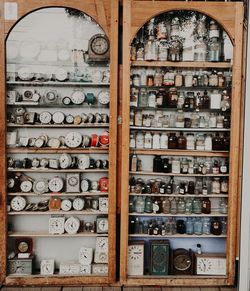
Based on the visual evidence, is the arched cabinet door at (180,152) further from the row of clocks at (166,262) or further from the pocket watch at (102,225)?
the pocket watch at (102,225)

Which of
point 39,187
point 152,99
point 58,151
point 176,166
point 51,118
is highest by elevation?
point 152,99

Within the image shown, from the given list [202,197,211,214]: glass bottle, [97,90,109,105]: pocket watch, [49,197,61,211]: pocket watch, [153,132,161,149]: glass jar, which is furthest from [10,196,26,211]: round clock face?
Result: [202,197,211,214]: glass bottle

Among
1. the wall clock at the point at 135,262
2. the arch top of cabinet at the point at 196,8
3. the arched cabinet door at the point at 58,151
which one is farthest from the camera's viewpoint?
the wall clock at the point at 135,262

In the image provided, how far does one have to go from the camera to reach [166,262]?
15.3 feet

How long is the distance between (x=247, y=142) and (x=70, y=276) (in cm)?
200

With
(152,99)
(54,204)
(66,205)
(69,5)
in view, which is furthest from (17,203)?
(69,5)

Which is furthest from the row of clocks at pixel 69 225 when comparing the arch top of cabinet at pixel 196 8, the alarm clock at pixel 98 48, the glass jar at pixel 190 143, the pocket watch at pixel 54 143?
the arch top of cabinet at pixel 196 8

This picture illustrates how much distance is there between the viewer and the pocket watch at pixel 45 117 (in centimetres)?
469

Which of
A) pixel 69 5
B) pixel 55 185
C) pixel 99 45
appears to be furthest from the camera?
pixel 55 185

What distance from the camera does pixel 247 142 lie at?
13.5ft

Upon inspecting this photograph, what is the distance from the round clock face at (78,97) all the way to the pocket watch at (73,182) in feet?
2.25

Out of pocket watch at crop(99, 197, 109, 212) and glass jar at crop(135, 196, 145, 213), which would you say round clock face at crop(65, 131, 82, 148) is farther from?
glass jar at crop(135, 196, 145, 213)

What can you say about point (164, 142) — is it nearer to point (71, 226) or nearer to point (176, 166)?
point (176, 166)

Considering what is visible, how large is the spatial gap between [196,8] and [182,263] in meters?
2.35
